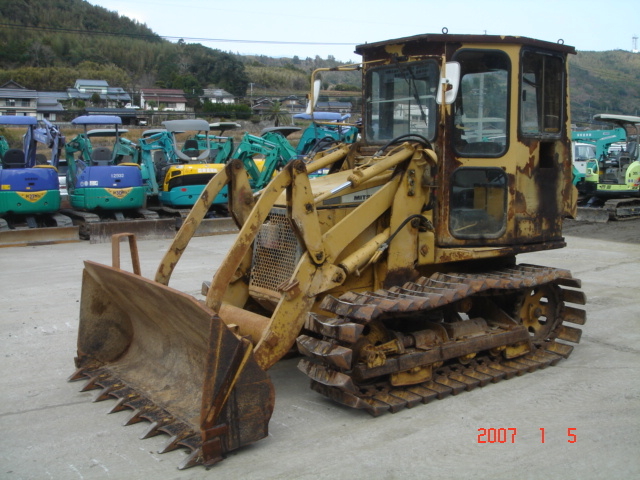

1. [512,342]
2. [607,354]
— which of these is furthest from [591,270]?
[512,342]

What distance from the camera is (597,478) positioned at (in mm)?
4078

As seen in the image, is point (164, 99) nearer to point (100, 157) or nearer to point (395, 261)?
point (100, 157)

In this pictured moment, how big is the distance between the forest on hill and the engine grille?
185 ft

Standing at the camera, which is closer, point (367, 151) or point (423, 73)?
point (423, 73)

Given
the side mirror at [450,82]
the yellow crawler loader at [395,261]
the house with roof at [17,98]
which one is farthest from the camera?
the house with roof at [17,98]

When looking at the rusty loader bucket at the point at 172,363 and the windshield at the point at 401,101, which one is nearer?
the rusty loader bucket at the point at 172,363

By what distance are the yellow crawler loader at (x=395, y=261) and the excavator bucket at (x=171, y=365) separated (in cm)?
2

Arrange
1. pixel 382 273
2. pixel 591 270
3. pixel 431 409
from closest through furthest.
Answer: pixel 431 409
pixel 382 273
pixel 591 270

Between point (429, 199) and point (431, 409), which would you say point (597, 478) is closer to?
point (431, 409)

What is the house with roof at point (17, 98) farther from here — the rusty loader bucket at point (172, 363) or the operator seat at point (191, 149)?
the rusty loader bucket at point (172, 363)

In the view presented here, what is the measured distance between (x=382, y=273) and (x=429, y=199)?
2.51 ft
